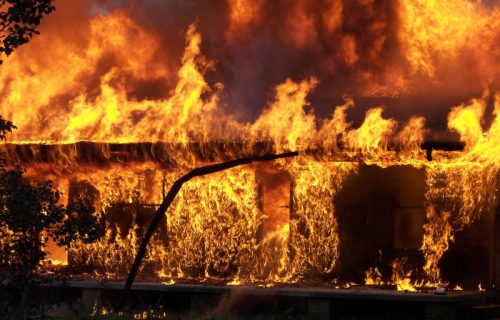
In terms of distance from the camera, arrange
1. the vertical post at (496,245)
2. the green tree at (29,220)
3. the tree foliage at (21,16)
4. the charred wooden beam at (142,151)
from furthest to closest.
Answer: the charred wooden beam at (142,151)
the vertical post at (496,245)
the green tree at (29,220)
the tree foliage at (21,16)

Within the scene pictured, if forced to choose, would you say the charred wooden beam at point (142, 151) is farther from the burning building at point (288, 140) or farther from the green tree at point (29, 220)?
the green tree at point (29, 220)

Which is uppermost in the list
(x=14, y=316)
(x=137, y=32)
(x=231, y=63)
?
(x=137, y=32)

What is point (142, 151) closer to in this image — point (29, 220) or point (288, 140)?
point (288, 140)

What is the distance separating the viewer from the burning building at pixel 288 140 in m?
16.6

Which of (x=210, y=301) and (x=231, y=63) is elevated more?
(x=231, y=63)

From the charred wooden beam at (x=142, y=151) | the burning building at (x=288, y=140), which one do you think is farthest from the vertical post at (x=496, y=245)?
the charred wooden beam at (x=142, y=151)

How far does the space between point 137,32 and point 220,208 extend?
5.37m

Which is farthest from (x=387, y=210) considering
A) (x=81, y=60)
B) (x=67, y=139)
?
(x=81, y=60)

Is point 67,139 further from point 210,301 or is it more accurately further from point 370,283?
point 370,283

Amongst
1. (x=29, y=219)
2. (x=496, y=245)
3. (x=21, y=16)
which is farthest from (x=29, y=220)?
(x=496, y=245)

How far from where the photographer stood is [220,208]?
715 inches

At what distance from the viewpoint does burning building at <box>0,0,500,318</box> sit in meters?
16.6

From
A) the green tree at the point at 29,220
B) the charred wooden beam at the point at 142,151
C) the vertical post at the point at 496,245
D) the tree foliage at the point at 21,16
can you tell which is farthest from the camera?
the charred wooden beam at the point at 142,151

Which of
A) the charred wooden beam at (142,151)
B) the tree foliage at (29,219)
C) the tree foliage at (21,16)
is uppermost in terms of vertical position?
the tree foliage at (21,16)
